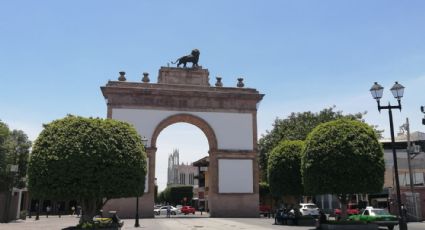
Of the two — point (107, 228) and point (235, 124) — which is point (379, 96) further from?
point (235, 124)

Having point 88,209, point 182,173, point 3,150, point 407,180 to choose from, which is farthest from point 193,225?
point 182,173

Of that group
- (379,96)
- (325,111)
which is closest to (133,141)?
(379,96)

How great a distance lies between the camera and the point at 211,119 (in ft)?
116

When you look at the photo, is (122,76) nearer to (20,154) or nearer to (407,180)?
(20,154)

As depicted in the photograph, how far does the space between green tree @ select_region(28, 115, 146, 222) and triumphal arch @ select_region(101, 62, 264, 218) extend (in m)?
15.6

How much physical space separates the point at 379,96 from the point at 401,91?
75cm

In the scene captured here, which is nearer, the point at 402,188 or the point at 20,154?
the point at 402,188

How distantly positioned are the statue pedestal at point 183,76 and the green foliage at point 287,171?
11362 mm

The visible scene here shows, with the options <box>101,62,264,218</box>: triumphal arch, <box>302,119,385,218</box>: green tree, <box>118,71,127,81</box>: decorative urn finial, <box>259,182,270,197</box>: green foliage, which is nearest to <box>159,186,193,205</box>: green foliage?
<box>259,182,270,197</box>: green foliage

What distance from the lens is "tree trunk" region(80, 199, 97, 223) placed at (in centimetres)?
1839

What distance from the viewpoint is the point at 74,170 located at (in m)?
16.8

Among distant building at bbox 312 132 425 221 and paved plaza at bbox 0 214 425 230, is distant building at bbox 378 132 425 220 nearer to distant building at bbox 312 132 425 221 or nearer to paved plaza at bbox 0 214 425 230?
distant building at bbox 312 132 425 221

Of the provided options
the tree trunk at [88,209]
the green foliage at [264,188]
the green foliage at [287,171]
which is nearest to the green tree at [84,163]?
the tree trunk at [88,209]

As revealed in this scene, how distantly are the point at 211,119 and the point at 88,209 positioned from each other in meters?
17.8
